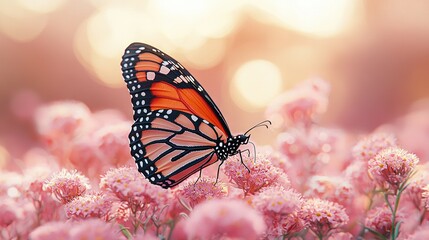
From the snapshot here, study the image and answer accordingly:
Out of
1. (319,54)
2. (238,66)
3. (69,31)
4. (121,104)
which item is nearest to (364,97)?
(319,54)

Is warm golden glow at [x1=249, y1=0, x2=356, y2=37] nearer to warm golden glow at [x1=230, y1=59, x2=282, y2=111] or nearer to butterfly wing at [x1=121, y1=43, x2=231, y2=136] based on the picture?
warm golden glow at [x1=230, y1=59, x2=282, y2=111]

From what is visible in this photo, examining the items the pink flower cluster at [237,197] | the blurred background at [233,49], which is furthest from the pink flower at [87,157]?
the blurred background at [233,49]

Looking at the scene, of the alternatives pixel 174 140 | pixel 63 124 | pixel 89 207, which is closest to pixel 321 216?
pixel 89 207

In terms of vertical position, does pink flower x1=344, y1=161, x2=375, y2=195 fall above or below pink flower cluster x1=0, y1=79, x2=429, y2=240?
above

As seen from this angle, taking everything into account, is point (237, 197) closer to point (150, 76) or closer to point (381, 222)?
point (381, 222)

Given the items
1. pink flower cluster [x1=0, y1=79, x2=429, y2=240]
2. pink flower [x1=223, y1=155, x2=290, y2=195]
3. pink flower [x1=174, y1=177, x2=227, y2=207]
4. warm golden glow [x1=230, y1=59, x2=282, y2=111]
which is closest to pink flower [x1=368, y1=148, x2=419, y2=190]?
pink flower cluster [x1=0, y1=79, x2=429, y2=240]
